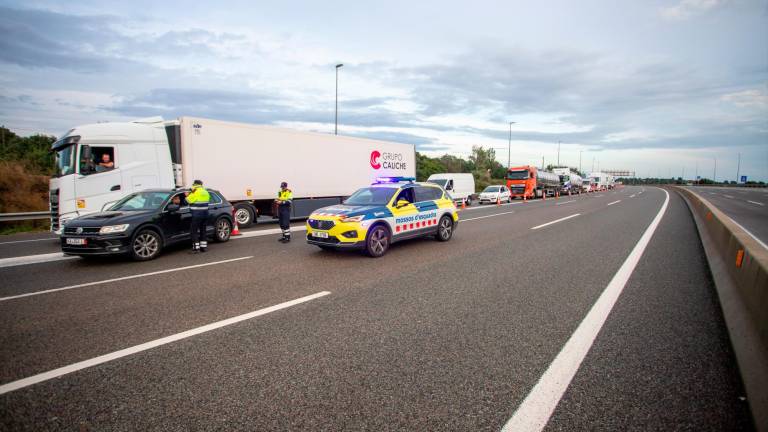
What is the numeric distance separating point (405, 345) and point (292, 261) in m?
4.36

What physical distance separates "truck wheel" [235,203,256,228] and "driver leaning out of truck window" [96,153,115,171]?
155 inches

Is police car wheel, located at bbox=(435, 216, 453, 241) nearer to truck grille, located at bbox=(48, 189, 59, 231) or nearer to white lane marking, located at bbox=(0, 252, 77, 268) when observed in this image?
white lane marking, located at bbox=(0, 252, 77, 268)

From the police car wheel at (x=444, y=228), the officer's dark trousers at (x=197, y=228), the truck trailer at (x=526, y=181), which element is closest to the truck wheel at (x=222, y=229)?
the officer's dark trousers at (x=197, y=228)

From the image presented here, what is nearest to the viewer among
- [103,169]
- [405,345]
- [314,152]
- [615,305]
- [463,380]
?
[463,380]

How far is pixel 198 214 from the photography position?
342 inches

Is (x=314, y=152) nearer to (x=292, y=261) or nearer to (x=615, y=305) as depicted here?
(x=292, y=261)

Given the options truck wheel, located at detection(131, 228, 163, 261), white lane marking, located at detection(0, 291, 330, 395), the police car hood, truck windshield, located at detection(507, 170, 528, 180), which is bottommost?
white lane marking, located at detection(0, 291, 330, 395)

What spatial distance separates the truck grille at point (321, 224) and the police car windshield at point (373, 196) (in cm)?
121

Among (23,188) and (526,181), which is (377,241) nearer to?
(23,188)

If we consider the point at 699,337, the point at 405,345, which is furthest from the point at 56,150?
the point at 699,337

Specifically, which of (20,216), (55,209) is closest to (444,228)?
(55,209)

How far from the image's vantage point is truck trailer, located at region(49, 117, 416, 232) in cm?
1013

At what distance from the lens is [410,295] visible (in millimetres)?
5176

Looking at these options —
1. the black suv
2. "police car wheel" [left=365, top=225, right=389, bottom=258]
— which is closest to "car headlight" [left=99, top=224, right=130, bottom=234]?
the black suv
